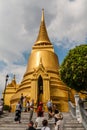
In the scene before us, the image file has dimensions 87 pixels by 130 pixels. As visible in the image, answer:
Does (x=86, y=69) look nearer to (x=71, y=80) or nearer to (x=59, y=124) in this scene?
(x=71, y=80)

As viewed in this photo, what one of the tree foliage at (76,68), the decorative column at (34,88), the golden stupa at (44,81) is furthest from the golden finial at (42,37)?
the tree foliage at (76,68)

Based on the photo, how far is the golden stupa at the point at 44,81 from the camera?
33.6 meters

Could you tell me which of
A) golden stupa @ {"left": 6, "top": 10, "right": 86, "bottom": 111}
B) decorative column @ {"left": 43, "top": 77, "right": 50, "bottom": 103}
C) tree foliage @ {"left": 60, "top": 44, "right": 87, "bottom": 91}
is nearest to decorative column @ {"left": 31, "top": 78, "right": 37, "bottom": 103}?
golden stupa @ {"left": 6, "top": 10, "right": 86, "bottom": 111}

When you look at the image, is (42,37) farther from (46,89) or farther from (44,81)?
(46,89)

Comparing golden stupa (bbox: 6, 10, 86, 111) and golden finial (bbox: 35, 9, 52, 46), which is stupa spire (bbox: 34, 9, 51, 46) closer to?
golden finial (bbox: 35, 9, 52, 46)

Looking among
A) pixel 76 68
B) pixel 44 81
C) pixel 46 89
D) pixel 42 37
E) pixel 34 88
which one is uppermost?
pixel 42 37

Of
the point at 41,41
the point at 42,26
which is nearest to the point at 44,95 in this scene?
the point at 41,41

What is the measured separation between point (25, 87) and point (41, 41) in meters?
12.1

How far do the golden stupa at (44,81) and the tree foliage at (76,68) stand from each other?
10628 millimetres

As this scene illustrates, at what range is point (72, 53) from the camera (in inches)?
890

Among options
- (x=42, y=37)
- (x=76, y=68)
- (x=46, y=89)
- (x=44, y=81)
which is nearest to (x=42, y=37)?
(x=42, y=37)

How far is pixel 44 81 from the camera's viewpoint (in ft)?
114

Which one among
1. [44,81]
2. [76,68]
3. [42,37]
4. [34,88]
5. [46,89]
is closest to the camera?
[76,68]

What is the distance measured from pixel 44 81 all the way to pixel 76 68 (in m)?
13.7
